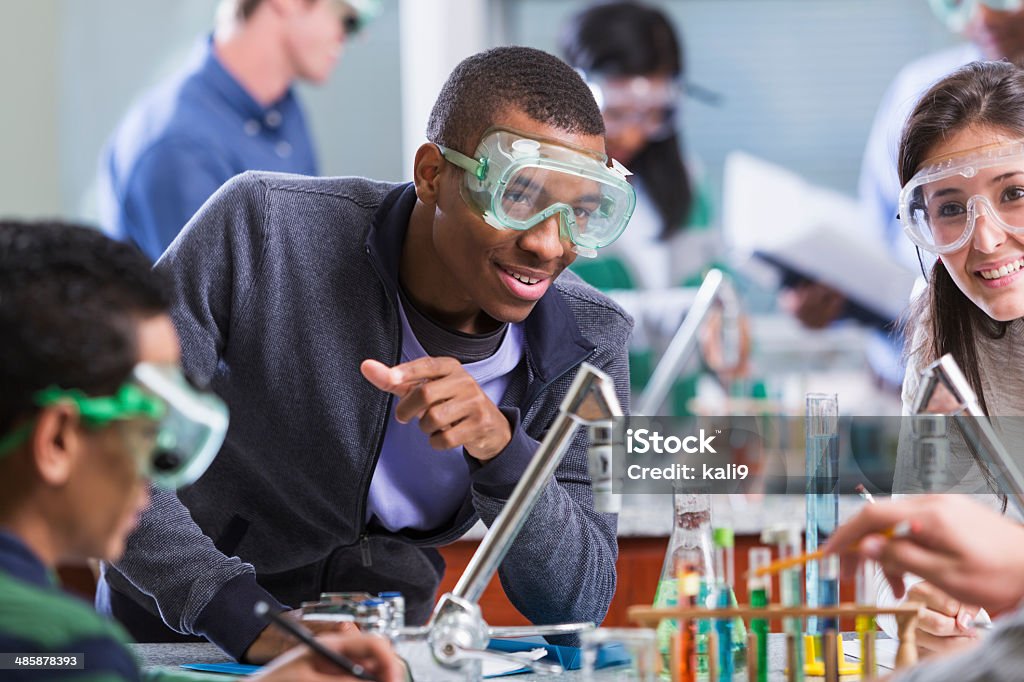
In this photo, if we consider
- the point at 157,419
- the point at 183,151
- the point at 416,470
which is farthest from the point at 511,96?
the point at 183,151

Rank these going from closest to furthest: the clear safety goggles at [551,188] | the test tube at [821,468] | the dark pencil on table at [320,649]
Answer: the dark pencil on table at [320,649]
the test tube at [821,468]
the clear safety goggles at [551,188]

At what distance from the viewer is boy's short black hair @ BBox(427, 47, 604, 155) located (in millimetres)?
1591

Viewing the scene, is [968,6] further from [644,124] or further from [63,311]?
[63,311]

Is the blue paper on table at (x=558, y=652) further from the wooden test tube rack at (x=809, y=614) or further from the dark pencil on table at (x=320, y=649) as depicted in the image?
the dark pencil on table at (x=320, y=649)

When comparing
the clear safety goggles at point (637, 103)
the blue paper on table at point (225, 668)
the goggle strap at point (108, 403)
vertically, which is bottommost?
the blue paper on table at point (225, 668)

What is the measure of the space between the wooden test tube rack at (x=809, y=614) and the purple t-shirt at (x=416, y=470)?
62 centimetres

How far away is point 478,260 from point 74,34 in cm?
355

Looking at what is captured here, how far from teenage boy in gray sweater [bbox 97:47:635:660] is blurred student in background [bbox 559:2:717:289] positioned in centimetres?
187

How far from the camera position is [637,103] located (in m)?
3.67

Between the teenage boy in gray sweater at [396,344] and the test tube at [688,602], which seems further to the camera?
the teenage boy in gray sweater at [396,344]

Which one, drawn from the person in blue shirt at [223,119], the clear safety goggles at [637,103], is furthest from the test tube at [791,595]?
the clear safety goggles at [637,103]

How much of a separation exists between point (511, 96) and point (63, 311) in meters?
0.77

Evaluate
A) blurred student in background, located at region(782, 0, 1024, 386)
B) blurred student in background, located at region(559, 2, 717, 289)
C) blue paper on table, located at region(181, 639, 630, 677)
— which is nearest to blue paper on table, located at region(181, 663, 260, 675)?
blue paper on table, located at region(181, 639, 630, 677)

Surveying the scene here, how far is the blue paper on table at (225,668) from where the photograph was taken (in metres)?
1.42
